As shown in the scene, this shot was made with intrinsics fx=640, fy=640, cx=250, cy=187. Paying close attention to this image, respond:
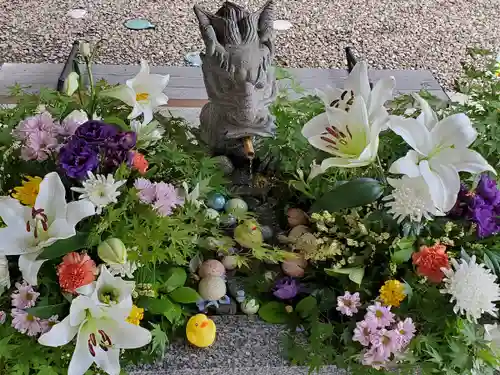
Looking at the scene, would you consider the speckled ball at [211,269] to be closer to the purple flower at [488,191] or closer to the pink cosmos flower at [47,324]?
the pink cosmos flower at [47,324]

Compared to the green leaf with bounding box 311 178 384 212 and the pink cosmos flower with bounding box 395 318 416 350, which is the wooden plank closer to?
the green leaf with bounding box 311 178 384 212

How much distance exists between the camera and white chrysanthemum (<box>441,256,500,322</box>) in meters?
0.87

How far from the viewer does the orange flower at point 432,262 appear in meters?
0.91

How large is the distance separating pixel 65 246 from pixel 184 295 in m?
0.21

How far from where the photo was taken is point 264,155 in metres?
1.14

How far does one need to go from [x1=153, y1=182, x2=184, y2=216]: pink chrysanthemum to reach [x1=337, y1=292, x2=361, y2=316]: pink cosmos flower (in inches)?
11.0

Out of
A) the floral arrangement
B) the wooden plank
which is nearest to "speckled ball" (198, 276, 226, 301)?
the floral arrangement

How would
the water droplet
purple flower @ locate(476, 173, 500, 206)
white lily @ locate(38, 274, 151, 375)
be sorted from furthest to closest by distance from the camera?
the water droplet
purple flower @ locate(476, 173, 500, 206)
white lily @ locate(38, 274, 151, 375)

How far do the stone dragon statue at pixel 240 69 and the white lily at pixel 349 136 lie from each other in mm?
208

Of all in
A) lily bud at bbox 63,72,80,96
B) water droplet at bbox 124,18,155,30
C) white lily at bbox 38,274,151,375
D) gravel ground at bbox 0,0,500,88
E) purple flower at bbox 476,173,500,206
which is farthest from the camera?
water droplet at bbox 124,18,155,30

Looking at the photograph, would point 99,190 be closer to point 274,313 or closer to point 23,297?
point 23,297

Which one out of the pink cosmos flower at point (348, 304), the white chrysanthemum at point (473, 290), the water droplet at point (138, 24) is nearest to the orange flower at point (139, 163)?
the pink cosmos flower at point (348, 304)

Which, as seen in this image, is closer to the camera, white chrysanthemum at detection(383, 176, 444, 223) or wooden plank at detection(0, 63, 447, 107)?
white chrysanthemum at detection(383, 176, 444, 223)

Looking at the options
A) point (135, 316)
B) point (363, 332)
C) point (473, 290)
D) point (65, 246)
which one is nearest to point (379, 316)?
point (363, 332)
